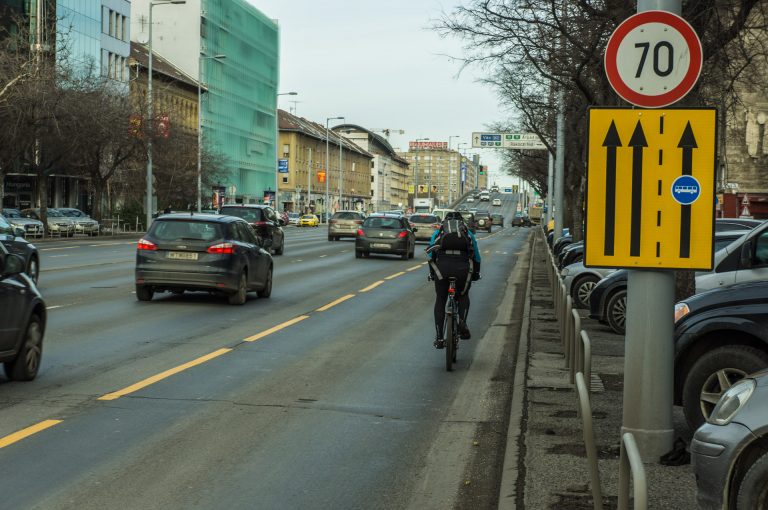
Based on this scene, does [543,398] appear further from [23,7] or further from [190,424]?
[23,7]

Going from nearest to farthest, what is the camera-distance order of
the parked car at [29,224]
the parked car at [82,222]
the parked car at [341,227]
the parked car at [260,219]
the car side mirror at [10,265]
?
the car side mirror at [10,265], the parked car at [260,219], the parked car at [29,224], the parked car at [341,227], the parked car at [82,222]

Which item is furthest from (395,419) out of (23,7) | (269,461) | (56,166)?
(23,7)

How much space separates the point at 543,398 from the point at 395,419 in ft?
5.09

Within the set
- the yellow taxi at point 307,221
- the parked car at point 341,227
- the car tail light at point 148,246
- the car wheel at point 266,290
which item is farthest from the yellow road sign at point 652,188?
the yellow taxi at point 307,221

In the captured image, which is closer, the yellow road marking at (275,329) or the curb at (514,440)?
the curb at (514,440)

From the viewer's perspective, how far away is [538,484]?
22.0 feet

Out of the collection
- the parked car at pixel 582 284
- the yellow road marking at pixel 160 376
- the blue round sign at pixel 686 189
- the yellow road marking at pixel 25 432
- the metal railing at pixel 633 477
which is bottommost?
the yellow road marking at pixel 160 376

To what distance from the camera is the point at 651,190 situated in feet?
22.9

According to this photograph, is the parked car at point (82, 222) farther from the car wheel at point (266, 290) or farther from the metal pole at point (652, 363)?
the metal pole at point (652, 363)

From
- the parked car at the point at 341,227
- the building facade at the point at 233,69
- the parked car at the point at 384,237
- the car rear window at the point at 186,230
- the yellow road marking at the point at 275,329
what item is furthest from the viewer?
the building facade at the point at 233,69

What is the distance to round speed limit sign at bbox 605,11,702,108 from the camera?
692 cm

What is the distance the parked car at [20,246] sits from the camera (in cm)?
2102

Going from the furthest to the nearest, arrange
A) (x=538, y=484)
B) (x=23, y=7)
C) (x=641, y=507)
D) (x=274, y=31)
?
(x=274, y=31), (x=23, y=7), (x=538, y=484), (x=641, y=507)

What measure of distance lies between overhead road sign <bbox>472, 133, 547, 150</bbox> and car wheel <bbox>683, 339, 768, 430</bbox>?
46318 mm
